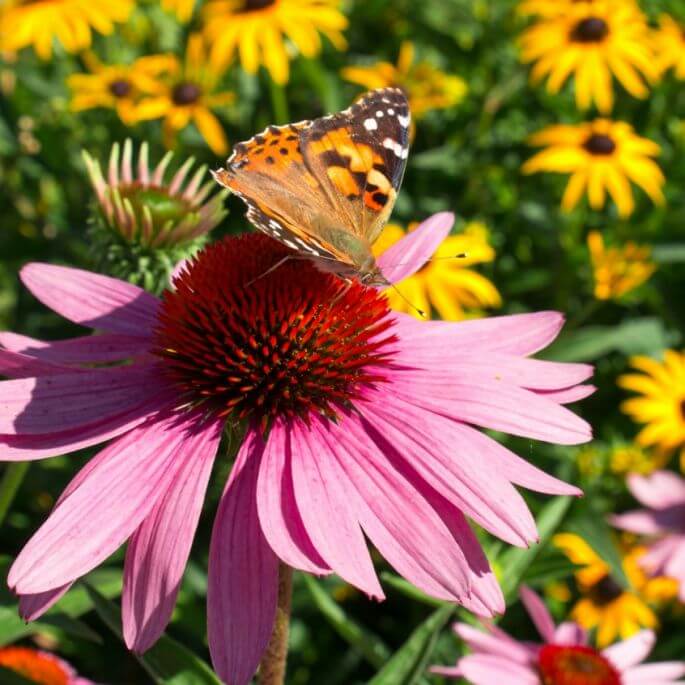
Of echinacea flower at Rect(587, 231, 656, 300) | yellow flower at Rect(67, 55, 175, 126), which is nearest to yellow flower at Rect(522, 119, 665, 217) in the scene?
echinacea flower at Rect(587, 231, 656, 300)

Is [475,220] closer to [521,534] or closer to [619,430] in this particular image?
[619,430]

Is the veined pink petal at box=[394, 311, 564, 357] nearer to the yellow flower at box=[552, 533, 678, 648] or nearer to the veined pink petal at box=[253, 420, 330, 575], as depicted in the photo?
the veined pink petal at box=[253, 420, 330, 575]

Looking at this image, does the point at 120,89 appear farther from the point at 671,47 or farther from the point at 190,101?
the point at 671,47

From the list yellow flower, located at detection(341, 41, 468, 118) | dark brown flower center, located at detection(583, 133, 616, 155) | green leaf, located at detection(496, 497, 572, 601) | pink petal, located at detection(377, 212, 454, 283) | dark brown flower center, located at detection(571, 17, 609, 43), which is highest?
dark brown flower center, located at detection(571, 17, 609, 43)

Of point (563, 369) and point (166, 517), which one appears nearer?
point (166, 517)

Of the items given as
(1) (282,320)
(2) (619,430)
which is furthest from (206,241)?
(2) (619,430)

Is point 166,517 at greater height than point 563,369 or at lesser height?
lesser

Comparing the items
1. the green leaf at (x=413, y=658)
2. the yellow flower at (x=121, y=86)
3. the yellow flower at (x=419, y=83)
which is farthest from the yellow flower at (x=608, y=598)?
the yellow flower at (x=121, y=86)
